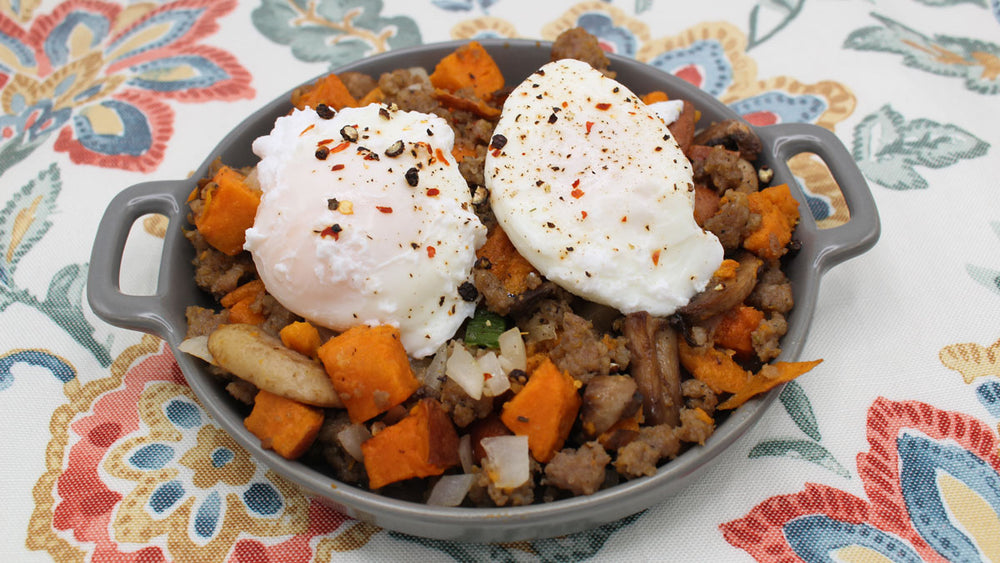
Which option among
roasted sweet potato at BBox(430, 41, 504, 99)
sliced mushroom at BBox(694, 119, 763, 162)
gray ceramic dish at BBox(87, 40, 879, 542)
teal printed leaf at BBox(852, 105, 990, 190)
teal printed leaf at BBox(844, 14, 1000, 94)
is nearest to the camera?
gray ceramic dish at BBox(87, 40, 879, 542)

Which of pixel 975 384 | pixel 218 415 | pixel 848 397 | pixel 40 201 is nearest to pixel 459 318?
pixel 218 415

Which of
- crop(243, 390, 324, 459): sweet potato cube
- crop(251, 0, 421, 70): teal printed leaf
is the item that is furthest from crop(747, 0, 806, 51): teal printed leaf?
crop(243, 390, 324, 459): sweet potato cube

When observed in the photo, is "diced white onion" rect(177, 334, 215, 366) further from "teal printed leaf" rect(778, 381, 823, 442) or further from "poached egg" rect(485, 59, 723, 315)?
"teal printed leaf" rect(778, 381, 823, 442)

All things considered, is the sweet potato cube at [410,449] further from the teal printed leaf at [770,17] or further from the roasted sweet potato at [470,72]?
the teal printed leaf at [770,17]

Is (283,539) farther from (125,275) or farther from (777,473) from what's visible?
(777,473)

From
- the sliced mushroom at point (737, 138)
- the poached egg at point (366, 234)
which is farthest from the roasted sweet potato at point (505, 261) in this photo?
the sliced mushroom at point (737, 138)
